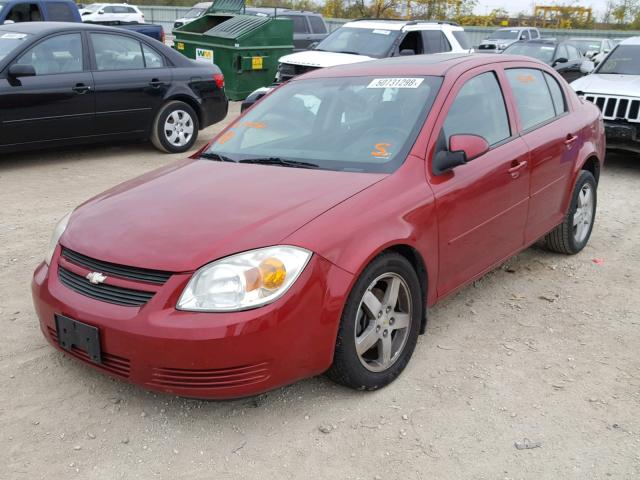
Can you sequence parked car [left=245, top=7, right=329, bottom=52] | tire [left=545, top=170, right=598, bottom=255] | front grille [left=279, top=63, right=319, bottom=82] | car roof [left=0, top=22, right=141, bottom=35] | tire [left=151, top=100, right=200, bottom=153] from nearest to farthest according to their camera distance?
tire [left=545, top=170, right=598, bottom=255]
car roof [left=0, top=22, right=141, bottom=35]
tire [left=151, top=100, right=200, bottom=153]
front grille [left=279, top=63, right=319, bottom=82]
parked car [left=245, top=7, right=329, bottom=52]

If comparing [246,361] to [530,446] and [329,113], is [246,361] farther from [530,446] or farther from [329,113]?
[329,113]

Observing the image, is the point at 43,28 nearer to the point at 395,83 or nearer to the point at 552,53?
the point at 395,83

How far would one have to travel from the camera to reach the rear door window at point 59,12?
13.7 meters

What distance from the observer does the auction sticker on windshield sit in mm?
3809

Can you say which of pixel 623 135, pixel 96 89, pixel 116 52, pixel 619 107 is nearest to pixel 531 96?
pixel 623 135

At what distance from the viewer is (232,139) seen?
13.6 feet

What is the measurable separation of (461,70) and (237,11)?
1203cm

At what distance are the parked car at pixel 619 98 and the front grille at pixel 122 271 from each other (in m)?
6.82

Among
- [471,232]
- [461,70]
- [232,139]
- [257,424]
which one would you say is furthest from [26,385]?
[461,70]

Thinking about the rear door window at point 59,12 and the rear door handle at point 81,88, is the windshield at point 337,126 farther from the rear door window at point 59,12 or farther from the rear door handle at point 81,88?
the rear door window at point 59,12

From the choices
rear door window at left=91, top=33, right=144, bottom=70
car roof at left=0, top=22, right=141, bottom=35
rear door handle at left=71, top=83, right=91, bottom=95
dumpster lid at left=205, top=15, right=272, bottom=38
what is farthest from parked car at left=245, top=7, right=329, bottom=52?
rear door handle at left=71, top=83, right=91, bottom=95

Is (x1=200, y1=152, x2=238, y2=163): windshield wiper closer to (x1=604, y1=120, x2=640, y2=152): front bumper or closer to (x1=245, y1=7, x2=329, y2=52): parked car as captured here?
(x1=604, y1=120, x2=640, y2=152): front bumper

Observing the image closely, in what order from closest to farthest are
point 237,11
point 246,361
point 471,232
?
point 246,361, point 471,232, point 237,11

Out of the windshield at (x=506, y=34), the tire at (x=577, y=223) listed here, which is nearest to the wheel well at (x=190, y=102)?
the tire at (x=577, y=223)
